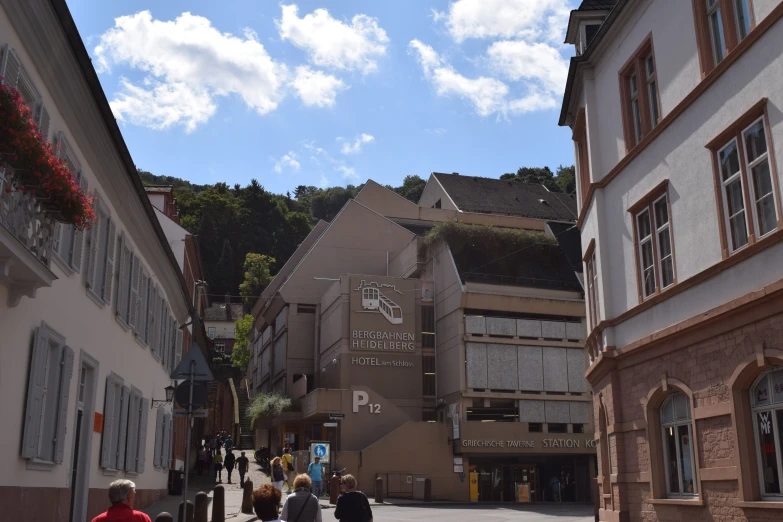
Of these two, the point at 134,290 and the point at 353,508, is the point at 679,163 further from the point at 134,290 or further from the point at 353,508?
the point at 134,290

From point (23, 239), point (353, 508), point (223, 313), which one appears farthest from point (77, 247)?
point (223, 313)

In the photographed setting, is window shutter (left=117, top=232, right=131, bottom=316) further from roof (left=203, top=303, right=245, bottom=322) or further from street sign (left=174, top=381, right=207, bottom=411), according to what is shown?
roof (left=203, top=303, right=245, bottom=322)

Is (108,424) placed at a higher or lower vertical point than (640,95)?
lower

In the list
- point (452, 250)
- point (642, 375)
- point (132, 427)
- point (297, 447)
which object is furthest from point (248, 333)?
point (642, 375)

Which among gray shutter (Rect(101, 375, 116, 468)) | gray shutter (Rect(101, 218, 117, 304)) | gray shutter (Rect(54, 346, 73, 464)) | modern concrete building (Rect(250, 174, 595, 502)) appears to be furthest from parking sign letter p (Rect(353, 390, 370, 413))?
gray shutter (Rect(54, 346, 73, 464))

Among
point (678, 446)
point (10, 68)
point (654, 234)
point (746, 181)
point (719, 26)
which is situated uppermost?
point (719, 26)

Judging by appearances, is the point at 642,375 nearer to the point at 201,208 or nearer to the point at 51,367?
the point at 51,367

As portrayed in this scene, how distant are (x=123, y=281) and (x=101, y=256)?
8.06ft

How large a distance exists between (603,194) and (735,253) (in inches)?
251

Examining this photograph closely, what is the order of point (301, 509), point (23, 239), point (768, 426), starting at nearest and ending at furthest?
point (301, 509) → point (23, 239) → point (768, 426)

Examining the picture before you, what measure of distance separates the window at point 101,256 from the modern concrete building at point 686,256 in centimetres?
1030

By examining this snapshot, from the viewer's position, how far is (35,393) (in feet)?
39.4

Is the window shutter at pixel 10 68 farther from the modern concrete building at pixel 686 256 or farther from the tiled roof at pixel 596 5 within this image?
the tiled roof at pixel 596 5

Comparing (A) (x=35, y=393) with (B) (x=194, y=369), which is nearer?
(A) (x=35, y=393)
